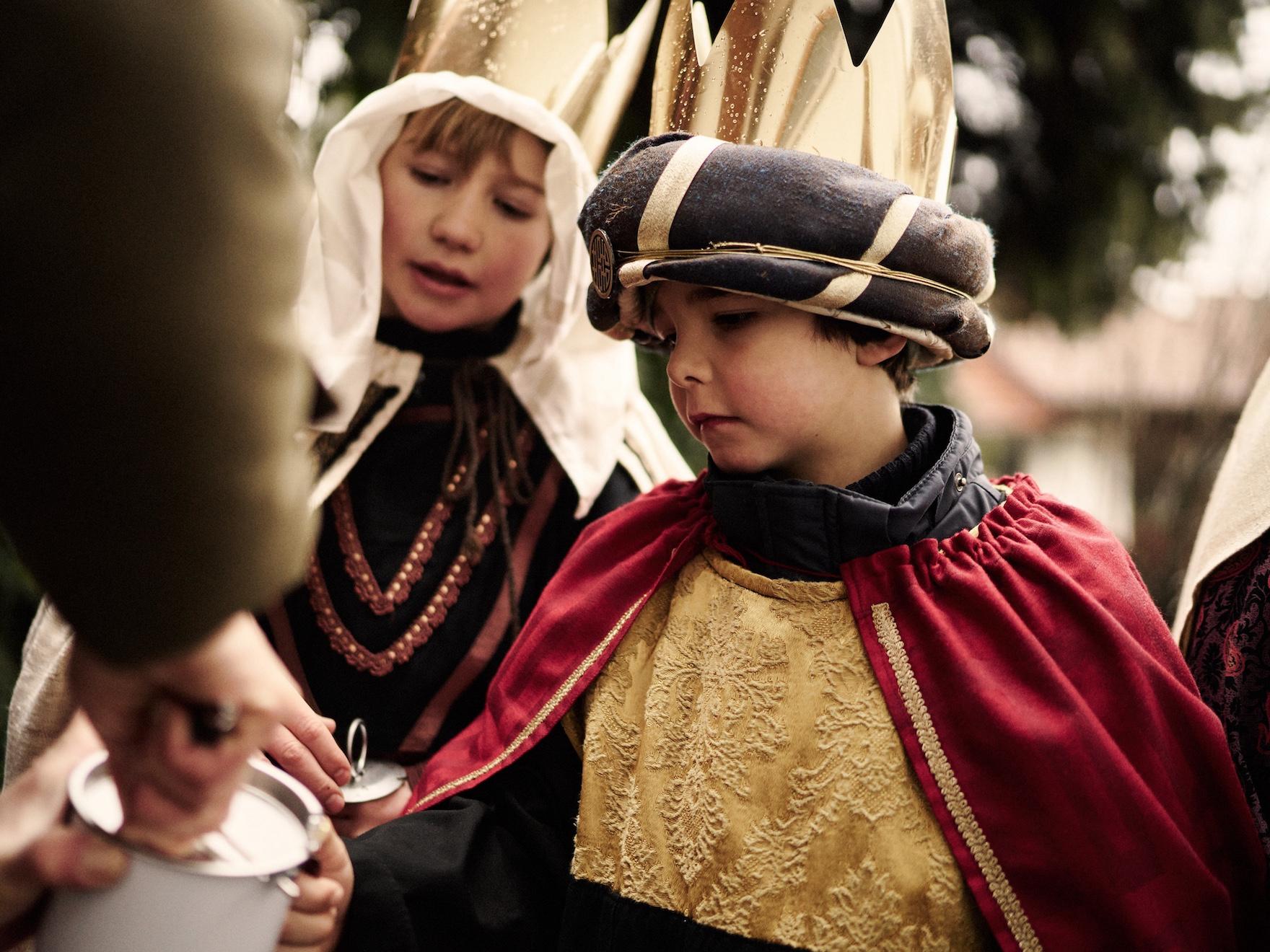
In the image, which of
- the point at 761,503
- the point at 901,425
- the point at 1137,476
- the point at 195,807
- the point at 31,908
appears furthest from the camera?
the point at 1137,476

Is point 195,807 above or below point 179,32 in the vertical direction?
below

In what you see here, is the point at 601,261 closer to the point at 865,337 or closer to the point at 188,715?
the point at 865,337

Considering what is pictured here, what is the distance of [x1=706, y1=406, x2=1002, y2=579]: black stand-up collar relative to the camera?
1.43 meters

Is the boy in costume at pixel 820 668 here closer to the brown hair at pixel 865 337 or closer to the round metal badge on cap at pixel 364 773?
the brown hair at pixel 865 337

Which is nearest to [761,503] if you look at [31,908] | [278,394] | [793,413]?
[793,413]

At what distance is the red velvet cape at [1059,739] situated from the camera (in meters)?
1.28

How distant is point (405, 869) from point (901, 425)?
91cm

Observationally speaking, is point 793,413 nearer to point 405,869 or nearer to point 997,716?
point 997,716

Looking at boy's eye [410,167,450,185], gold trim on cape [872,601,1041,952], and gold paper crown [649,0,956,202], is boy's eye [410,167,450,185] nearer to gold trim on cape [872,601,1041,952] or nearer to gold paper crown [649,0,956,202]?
gold paper crown [649,0,956,202]

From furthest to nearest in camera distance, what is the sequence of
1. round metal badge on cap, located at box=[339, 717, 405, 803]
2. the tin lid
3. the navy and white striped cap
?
round metal badge on cap, located at box=[339, 717, 405, 803] → the navy and white striped cap → the tin lid

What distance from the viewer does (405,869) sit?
149 cm

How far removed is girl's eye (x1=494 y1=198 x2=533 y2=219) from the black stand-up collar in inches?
29.3

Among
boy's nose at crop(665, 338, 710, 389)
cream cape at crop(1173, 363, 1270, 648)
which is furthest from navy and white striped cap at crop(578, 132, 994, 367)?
cream cape at crop(1173, 363, 1270, 648)

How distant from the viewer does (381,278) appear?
2.08m
